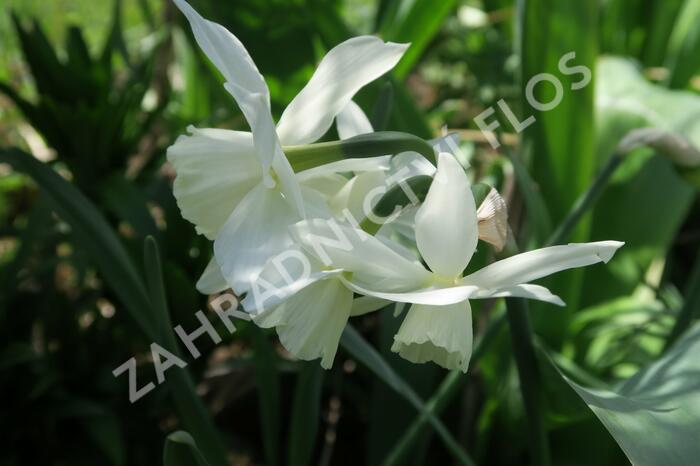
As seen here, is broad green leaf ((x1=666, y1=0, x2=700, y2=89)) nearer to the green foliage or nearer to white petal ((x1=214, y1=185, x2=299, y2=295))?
the green foliage

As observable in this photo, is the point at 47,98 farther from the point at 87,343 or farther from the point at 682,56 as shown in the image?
the point at 682,56

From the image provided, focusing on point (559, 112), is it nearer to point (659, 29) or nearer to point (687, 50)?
point (687, 50)

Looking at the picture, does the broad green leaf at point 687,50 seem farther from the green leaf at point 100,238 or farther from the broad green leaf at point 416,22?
the green leaf at point 100,238

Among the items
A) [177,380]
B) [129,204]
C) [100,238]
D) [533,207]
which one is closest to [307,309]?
[177,380]

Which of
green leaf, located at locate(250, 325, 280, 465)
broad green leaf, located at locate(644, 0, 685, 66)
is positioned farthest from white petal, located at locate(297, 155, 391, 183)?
broad green leaf, located at locate(644, 0, 685, 66)

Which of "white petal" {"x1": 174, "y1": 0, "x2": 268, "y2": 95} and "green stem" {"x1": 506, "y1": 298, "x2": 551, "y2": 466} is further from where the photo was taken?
"green stem" {"x1": 506, "y1": 298, "x2": 551, "y2": 466}

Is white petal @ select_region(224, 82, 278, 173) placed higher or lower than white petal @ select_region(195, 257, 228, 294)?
higher
